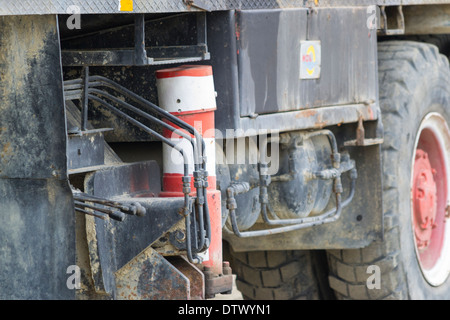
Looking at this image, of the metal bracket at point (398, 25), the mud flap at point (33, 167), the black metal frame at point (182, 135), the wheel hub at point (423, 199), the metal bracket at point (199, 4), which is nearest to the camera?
the mud flap at point (33, 167)

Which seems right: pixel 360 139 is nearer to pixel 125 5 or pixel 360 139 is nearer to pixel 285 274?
pixel 285 274

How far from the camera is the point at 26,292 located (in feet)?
12.2

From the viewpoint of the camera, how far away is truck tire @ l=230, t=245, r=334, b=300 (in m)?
6.25

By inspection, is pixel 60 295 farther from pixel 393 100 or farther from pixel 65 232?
pixel 393 100

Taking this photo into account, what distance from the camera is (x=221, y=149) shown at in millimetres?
4613

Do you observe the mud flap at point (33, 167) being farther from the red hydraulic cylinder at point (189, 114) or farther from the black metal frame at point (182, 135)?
the red hydraulic cylinder at point (189, 114)

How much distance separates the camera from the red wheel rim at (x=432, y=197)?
19.5ft

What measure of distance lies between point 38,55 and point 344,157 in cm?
225

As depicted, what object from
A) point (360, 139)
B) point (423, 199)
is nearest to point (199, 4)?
point (360, 139)

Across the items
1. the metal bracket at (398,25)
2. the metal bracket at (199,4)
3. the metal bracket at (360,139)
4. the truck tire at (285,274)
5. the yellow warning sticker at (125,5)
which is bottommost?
the truck tire at (285,274)

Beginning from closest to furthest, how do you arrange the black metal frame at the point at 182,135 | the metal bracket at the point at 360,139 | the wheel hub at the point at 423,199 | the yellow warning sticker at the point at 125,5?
the yellow warning sticker at the point at 125,5, the black metal frame at the point at 182,135, the metal bracket at the point at 360,139, the wheel hub at the point at 423,199

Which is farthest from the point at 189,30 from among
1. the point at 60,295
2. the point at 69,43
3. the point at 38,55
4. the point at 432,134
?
the point at 432,134

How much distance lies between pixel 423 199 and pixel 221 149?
5.72ft

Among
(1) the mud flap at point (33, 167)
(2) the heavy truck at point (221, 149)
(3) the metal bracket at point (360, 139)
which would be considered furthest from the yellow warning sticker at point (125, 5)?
(3) the metal bracket at point (360, 139)
